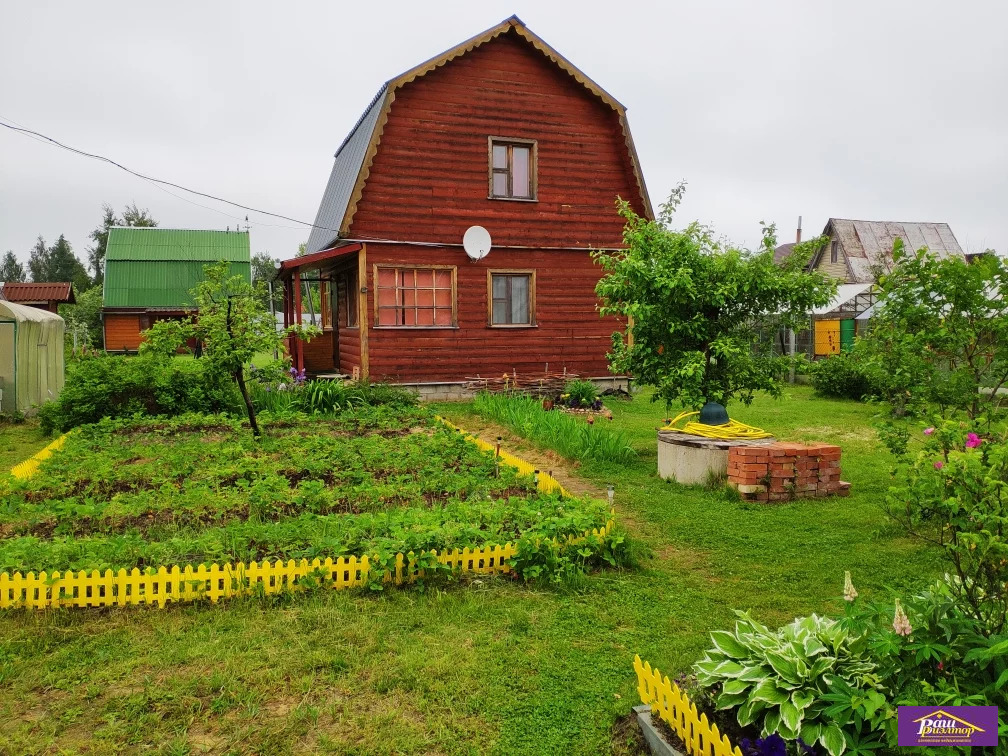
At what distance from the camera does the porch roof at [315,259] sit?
15141mm

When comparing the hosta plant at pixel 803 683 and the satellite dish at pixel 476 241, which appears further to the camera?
the satellite dish at pixel 476 241

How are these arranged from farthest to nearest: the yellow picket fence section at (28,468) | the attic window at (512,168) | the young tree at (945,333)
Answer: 1. the attic window at (512,168)
2. the yellow picket fence section at (28,468)
3. the young tree at (945,333)

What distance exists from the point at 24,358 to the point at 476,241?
9199 mm

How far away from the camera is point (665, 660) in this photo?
4.09 metres

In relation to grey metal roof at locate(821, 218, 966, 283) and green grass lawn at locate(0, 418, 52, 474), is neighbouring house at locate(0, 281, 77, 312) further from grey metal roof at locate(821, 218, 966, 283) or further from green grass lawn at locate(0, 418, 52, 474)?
grey metal roof at locate(821, 218, 966, 283)

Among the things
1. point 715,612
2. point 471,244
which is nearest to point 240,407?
point 471,244

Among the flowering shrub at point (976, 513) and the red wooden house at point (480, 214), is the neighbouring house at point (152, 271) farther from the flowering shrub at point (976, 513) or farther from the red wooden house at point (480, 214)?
the flowering shrub at point (976, 513)

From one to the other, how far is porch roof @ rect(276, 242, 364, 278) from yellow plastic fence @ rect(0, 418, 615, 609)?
10761 mm

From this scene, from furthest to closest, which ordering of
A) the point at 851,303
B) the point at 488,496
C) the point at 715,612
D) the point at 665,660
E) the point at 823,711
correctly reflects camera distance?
1. the point at 851,303
2. the point at 488,496
3. the point at 715,612
4. the point at 665,660
5. the point at 823,711

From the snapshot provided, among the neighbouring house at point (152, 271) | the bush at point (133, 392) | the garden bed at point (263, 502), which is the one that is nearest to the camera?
the garden bed at point (263, 502)

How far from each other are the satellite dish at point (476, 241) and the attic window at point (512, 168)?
33.7 inches

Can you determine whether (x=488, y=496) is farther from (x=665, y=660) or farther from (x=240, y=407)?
(x=240, y=407)

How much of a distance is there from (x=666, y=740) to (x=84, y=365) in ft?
41.0

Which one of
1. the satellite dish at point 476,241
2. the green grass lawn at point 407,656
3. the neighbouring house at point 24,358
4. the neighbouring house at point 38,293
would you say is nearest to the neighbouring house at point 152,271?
the neighbouring house at point 38,293
